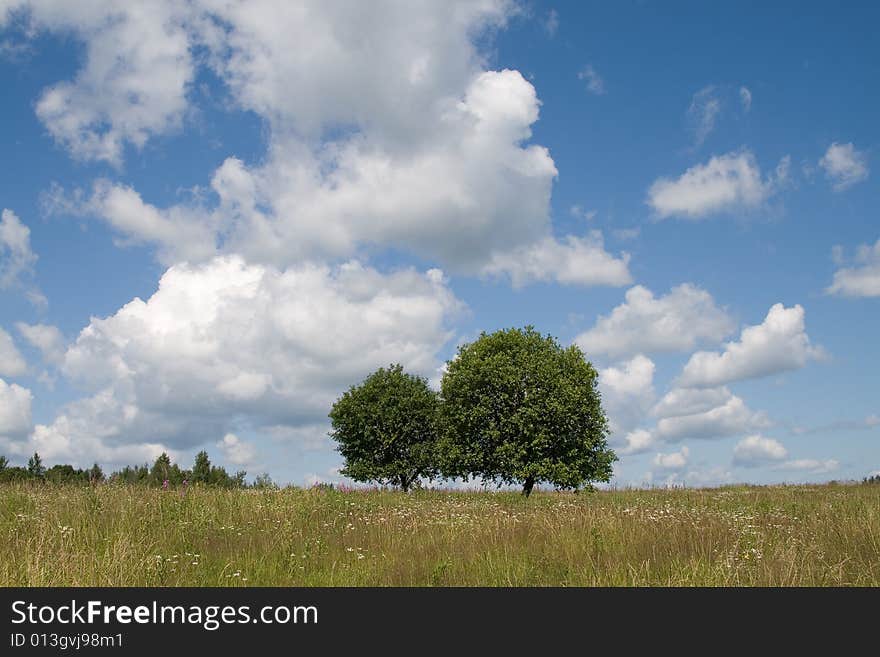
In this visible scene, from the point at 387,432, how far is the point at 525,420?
1446cm

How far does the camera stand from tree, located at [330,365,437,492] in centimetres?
4469

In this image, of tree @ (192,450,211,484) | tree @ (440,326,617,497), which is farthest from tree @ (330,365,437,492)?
tree @ (192,450,211,484)

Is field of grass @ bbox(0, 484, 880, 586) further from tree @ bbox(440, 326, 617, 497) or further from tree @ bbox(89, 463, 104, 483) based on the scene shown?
tree @ bbox(440, 326, 617, 497)

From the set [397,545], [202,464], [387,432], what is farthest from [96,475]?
[202,464]

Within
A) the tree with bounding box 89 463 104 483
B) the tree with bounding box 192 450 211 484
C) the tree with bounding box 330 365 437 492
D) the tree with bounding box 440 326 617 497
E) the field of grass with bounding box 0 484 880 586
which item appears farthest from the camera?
the tree with bounding box 192 450 211 484

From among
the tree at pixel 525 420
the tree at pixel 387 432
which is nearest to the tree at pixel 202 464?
the tree at pixel 387 432

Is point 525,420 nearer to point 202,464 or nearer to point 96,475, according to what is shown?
point 96,475

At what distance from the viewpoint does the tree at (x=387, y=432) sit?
44.7m

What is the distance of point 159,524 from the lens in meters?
12.8

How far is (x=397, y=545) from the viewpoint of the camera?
11758 mm

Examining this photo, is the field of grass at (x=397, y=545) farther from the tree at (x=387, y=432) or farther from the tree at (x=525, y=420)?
the tree at (x=387, y=432)

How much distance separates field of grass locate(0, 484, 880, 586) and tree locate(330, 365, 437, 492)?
94.7 feet

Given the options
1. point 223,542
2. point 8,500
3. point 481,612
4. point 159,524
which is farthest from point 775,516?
point 8,500

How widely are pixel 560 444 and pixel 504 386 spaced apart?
4.30 metres
